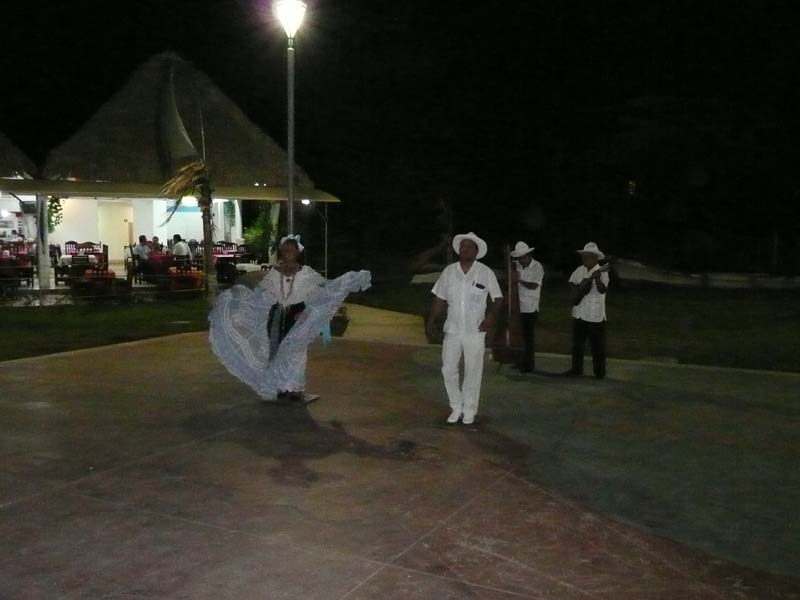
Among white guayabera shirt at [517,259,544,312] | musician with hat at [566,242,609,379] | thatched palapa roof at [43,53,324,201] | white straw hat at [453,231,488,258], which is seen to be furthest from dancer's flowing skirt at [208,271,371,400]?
thatched palapa roof at [43,53,324,201]

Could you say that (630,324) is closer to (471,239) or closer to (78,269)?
(471,239)

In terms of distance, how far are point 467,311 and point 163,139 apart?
17202 millimetres

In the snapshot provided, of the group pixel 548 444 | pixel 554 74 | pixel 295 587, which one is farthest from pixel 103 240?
pixel 295 587

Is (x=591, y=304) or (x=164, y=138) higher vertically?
(x=164, y=138)

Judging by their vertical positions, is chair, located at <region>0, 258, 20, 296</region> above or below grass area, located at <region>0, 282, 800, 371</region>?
above

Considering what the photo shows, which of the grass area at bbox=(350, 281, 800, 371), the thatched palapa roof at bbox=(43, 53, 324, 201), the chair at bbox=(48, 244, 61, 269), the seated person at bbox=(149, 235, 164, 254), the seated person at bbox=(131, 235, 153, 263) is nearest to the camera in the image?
the grass area at bbox=(350, 281, 800, 371)

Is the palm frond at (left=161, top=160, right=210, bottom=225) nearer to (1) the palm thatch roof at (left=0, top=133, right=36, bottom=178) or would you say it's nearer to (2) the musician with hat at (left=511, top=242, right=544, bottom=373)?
(1) the palm thatch roof at (left=0, top=133, right=36, bottom=178)

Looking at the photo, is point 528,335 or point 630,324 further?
point 630,324

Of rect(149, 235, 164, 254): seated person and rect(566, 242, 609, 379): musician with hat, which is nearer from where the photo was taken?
rect(566, 242, 609, 379): musician with hat

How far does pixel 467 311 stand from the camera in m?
8.33

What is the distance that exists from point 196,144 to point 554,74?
31.6 ft

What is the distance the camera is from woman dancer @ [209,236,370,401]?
30.7 feet

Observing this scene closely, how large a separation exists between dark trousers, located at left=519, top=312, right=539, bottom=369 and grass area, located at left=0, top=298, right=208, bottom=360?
20.3 feet

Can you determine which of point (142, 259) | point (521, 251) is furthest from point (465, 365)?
point (142, 259)
